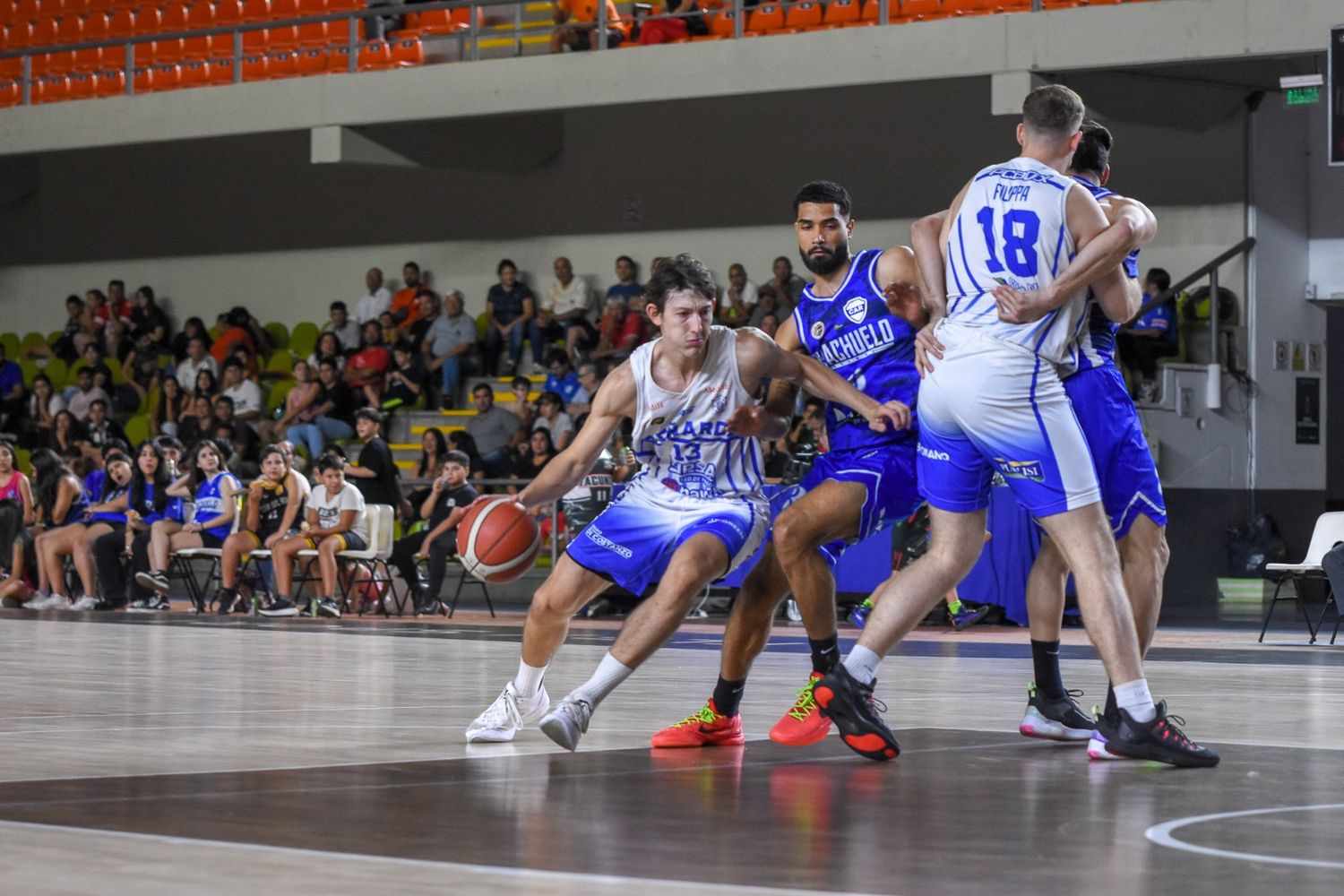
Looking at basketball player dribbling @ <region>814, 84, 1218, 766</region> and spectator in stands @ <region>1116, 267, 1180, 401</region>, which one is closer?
basketball player dribbling @ <region>814, 84, 1218, 766</region>

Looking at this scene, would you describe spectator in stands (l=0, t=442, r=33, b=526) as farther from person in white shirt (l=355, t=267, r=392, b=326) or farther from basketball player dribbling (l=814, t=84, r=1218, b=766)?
basketball player dribbling (l=814, t=84, r=1218, b=766)

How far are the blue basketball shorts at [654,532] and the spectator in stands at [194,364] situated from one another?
1571cm

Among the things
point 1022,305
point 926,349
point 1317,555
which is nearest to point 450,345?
point 1317,555

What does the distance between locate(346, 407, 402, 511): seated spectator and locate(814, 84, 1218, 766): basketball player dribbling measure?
10.8 m

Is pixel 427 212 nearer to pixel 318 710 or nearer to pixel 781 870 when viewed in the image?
pixel 318 710

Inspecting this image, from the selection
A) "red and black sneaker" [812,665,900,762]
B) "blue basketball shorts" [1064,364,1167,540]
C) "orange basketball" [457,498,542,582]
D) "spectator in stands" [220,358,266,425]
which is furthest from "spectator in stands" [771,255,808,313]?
"red and black sneaker" [812,665,900,762]

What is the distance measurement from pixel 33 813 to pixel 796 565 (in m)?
2.34

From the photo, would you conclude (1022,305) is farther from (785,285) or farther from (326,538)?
(785,285)

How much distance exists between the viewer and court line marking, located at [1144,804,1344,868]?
3604mm

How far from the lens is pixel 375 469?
1594cm

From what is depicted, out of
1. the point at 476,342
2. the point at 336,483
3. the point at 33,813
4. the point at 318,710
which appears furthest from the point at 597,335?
the point at 33,813

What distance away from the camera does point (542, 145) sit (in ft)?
71.6

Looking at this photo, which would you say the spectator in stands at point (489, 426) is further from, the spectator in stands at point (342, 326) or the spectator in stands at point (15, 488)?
the spectator in stands at point (15, 488)

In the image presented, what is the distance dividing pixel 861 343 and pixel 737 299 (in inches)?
486
